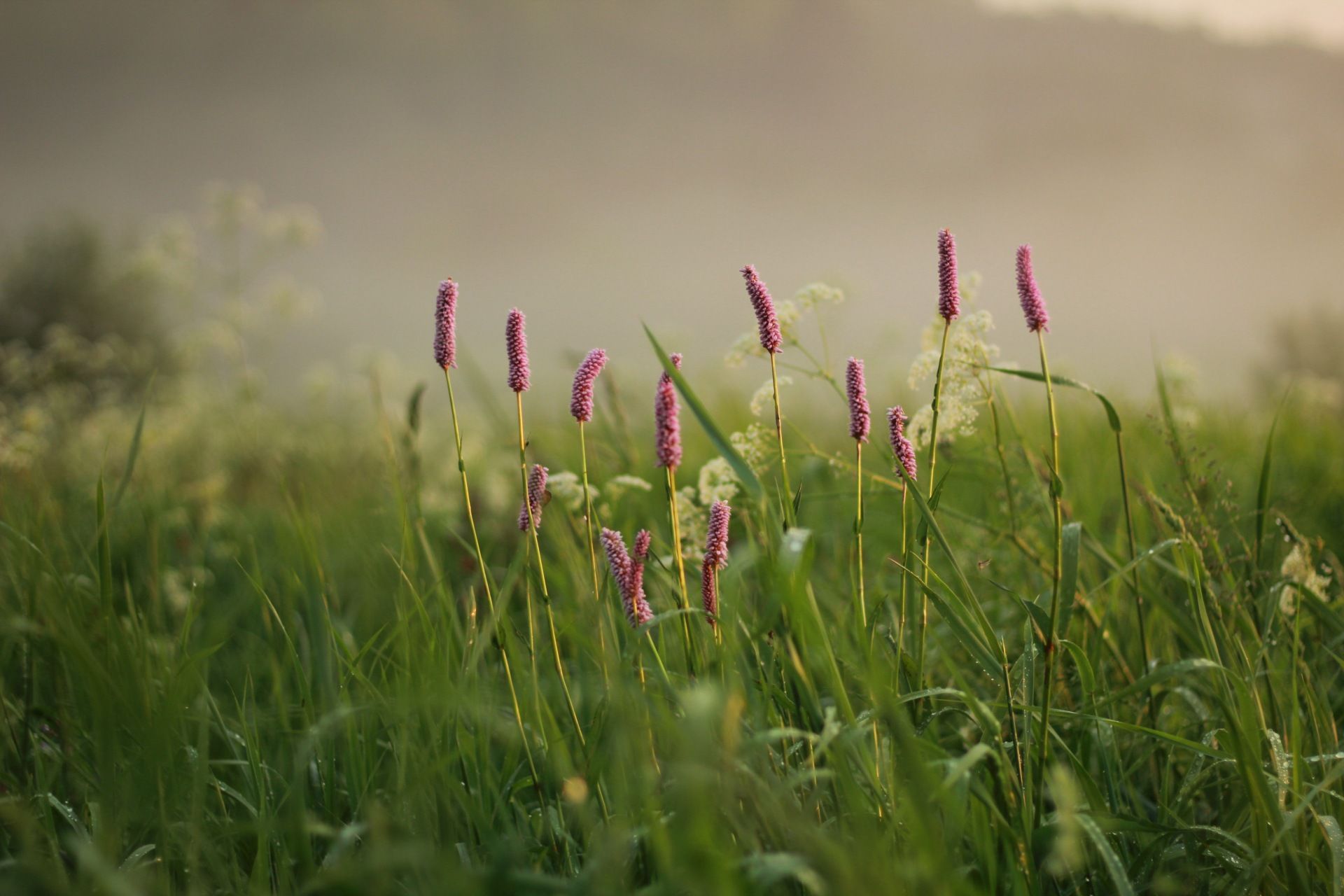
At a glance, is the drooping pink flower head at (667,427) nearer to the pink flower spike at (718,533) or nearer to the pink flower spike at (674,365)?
the pink flower spike at (674,365)

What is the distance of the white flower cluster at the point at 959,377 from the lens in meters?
1.81

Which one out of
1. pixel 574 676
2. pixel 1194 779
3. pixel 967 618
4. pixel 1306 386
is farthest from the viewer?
pixel 1306 386

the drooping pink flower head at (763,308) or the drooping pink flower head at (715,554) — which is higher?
the drooping pink flower head at (763,308)

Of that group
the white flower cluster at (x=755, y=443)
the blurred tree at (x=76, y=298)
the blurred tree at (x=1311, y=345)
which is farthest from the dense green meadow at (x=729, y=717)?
the blurred tree at (x=1311, y=345)

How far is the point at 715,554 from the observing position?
1.46 meters

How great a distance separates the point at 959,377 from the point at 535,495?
93 centimetres

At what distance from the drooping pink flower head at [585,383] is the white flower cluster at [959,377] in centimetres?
71

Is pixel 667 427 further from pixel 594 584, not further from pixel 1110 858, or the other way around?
pixel 1110 858

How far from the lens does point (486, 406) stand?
1.86 meters

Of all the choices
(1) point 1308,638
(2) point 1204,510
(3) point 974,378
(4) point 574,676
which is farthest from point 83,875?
(1) point 1308,638

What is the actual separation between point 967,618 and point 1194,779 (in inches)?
25.7

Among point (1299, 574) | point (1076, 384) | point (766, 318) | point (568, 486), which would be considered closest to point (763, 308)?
point (766, 318)

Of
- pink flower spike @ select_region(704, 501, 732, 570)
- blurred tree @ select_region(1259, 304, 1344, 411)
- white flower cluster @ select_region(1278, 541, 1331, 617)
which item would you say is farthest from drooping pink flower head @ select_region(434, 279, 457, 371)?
blurred tree @ select_region(1259, 304, 1344, 411)

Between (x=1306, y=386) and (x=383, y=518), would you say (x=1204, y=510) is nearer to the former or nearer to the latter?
(x=383, y=518)
